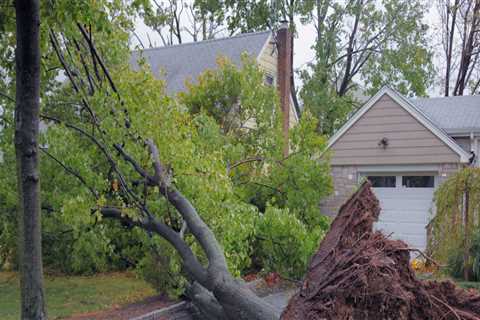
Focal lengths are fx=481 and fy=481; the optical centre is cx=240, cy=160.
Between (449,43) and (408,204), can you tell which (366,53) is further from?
(408,204)

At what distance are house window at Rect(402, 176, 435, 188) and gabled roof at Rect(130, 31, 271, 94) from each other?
6.13 m

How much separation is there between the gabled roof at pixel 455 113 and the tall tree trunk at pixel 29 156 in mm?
11325

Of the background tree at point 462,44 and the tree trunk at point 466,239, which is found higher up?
the background tree at point 462,44

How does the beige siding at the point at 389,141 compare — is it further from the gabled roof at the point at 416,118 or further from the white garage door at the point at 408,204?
the white garage door at the point at 408,204

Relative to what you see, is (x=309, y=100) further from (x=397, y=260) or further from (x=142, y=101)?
(x=397, y=260)

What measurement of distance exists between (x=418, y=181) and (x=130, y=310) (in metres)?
8.11

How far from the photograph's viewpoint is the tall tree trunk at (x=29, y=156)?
2.80 metres

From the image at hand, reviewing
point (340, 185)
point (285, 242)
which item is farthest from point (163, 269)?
point (340, 185)

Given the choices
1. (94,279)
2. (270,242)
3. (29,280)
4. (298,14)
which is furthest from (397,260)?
(298,14)

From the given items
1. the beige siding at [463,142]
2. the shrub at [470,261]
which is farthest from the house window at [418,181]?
the shrub at [470,261]

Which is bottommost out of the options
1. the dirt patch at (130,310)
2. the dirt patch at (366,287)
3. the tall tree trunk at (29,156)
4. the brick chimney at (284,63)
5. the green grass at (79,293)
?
the green grass at (79,293)

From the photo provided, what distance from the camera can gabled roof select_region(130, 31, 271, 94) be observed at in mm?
15680

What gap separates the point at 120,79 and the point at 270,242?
4195 millimetres

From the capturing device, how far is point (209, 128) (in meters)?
8.53
